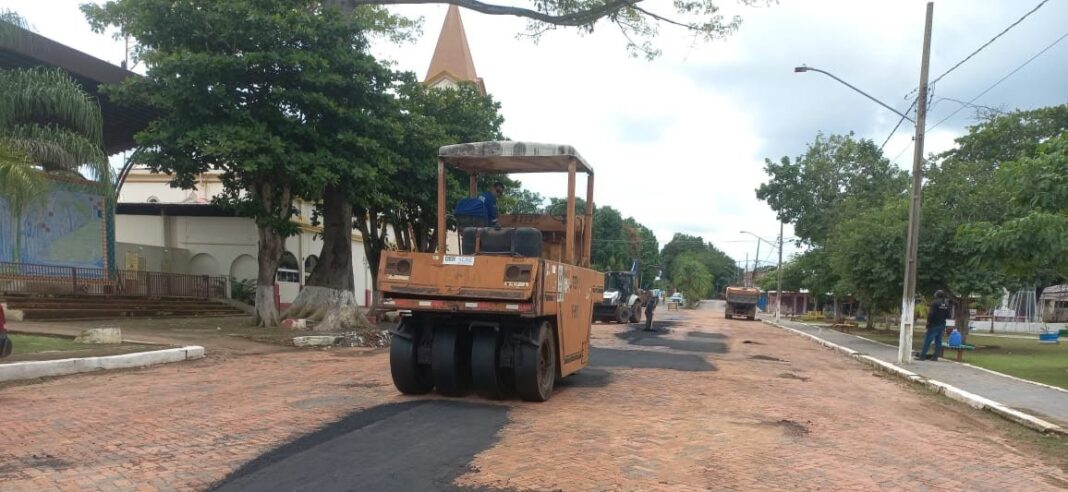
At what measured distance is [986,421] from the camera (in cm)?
891

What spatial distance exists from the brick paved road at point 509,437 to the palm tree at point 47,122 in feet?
18.7

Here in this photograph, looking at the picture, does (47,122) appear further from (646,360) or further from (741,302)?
(741,302)

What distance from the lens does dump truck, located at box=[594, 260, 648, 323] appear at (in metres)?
30.2

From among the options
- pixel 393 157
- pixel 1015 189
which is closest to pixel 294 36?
pixel 393 157

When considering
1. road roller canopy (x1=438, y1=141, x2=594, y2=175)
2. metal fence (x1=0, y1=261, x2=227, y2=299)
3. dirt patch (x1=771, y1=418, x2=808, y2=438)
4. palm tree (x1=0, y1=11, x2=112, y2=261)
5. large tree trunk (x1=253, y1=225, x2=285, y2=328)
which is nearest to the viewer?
dirt patch (x1=771, y1=418, x2=808, y2=438)

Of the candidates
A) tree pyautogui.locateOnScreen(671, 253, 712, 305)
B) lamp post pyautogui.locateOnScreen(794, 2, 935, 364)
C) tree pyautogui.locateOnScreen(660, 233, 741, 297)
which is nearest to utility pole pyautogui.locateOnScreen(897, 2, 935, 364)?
lamp post pyautogui.locateOnScreen(794, 2, 935, 364)

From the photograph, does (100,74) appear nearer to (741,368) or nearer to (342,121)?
(342,121)

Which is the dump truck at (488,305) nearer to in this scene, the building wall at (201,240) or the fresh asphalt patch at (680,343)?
the fresh asphalt patch at (680,343)

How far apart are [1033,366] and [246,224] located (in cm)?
2782

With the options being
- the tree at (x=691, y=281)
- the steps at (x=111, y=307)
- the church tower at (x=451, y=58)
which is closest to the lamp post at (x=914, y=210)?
the steps at (x=111, y=307)

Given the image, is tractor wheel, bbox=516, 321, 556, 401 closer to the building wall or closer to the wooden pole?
the wooden pole

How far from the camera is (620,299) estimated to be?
3073 centimetres

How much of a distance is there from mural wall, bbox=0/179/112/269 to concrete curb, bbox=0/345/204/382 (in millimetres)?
10185

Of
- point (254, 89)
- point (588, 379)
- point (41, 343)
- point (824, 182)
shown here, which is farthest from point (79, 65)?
point (824, 182)
